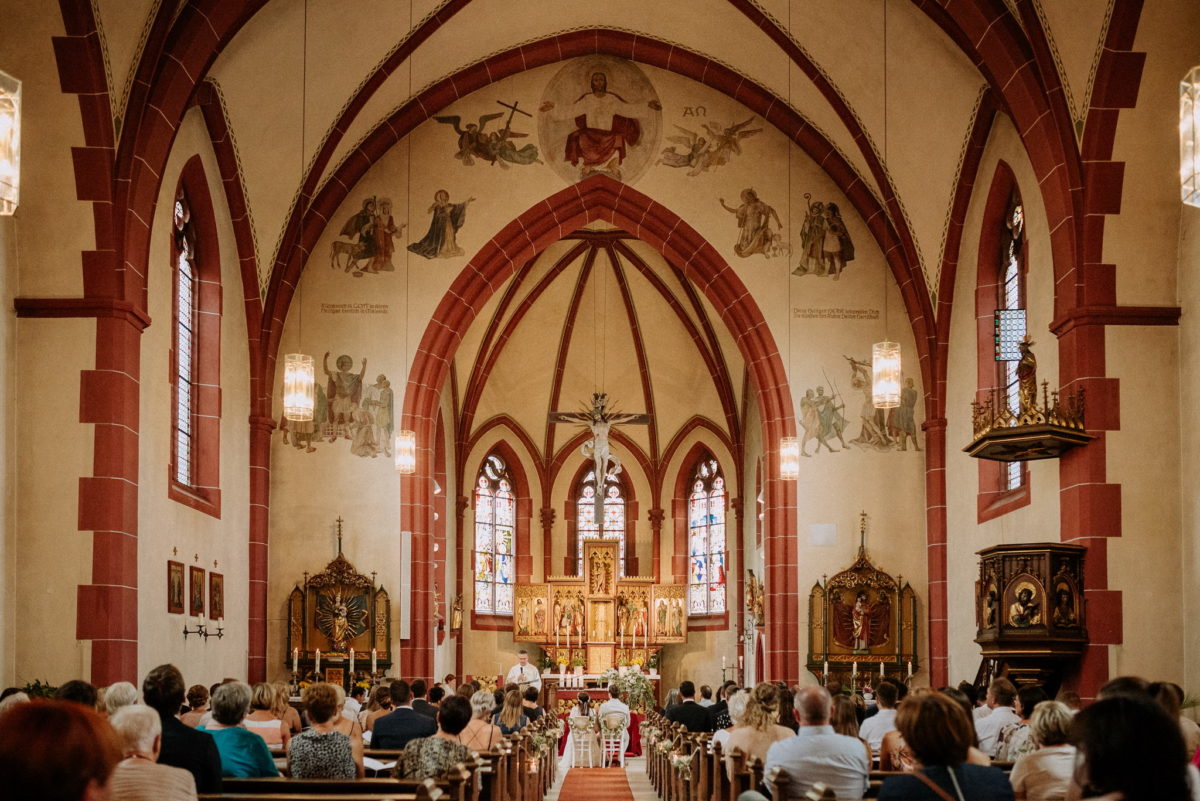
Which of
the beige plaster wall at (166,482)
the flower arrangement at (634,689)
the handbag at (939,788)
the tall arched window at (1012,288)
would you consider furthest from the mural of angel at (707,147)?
the handbag at (939,788)

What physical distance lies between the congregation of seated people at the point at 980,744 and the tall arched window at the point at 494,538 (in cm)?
1780

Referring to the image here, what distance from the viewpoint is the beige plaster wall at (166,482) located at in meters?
14.8

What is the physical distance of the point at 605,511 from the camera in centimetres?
3092

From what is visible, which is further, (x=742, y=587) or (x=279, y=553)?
(x=742, y=587)

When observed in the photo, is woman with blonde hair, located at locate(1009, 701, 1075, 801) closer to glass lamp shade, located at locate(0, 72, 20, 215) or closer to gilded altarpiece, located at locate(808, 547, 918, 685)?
glass lamp shade, located at locate(0, 72, 20, 215)

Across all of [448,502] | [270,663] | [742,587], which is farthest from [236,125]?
[742,587]

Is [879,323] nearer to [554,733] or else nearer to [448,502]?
[554,733]

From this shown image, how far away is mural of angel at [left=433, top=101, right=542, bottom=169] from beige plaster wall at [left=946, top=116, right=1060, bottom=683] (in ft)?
21.0

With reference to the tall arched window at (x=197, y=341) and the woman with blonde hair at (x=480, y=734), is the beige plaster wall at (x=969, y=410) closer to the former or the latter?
the woman with blonde hair at (x=480, y=734)

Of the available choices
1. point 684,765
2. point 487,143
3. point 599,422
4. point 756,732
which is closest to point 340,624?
point 599,422

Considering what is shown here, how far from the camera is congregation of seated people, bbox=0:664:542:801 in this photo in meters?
2.99

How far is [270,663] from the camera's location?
64.9 feet

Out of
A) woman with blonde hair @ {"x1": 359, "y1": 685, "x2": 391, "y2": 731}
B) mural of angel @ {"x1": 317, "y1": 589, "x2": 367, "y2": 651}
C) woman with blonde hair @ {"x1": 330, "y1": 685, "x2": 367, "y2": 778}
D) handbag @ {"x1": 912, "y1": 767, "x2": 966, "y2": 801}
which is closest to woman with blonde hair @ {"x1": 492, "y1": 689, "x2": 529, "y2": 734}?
woman with blonde hair @ {"x1": 359, "y1": 685, "x2": 391, "y2": 731}

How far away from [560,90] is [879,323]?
18.7 ft
